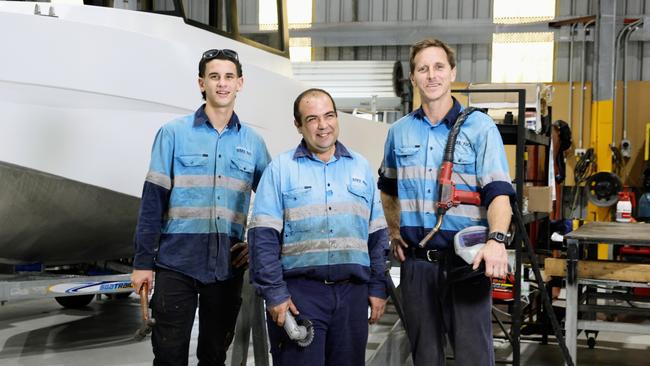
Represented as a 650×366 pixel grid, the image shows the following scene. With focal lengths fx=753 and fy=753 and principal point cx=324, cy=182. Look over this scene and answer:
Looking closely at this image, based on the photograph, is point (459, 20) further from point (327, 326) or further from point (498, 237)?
point (327, 326)

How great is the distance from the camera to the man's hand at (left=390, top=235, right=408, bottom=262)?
7.92ft

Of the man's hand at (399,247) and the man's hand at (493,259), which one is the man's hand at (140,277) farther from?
the man's hand at (493,259)

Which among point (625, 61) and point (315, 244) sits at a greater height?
point (625, 61)

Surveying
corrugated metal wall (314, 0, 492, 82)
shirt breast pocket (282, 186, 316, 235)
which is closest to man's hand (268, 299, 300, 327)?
shirt breast pocket (282, 186, 316, 235)

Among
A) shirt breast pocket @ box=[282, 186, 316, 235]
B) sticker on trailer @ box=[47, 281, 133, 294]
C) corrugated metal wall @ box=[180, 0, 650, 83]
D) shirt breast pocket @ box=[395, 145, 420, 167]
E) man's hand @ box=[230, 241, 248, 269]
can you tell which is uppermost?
corrugated metal wall @ box=[180, 0, 650, 83]

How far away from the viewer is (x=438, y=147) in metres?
2.34

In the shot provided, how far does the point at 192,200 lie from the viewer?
2.48 meters

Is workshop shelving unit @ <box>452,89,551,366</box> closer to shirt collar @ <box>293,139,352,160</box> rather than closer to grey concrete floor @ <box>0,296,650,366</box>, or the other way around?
grey concrete floor @ <box>0,296,650,366</box>

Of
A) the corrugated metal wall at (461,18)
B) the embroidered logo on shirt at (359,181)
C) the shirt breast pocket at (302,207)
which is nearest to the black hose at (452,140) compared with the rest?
the embroidered logo on shirt at (359,181)

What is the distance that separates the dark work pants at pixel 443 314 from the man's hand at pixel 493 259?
0.16m

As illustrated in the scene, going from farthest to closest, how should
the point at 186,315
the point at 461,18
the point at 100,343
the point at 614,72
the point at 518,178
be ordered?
1. the point at 461,18
2. the point at 614,72
3. the point at 100,343
4. the point at 518,178
5. the point at 186,315

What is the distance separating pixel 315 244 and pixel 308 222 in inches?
2.7

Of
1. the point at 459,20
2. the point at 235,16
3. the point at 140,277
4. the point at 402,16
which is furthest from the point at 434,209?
the point at 402,16

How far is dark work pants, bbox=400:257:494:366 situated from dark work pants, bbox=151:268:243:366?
611mm
